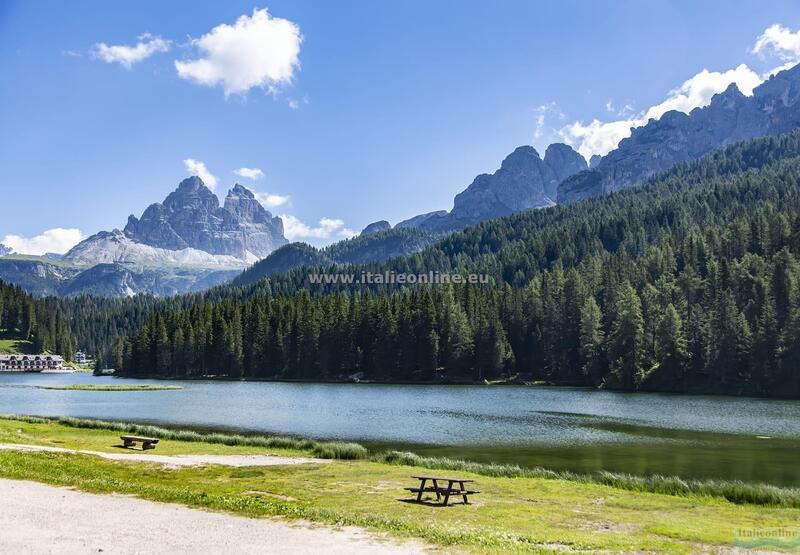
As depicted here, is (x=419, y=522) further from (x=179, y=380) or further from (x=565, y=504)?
(x=179, y=380)

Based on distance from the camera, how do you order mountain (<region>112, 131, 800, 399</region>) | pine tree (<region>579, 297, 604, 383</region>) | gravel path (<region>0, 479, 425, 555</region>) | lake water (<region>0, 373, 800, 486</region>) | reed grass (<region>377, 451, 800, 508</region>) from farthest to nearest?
1. pine tree (<region>579, 297, 604, 383</region>)
2. mountain (<region>112, 131, 800, 399</region>)
3. lake water (<region>0, 373, 800, 486</region>)
4. reed grass (<region>377, 451, 800, 508</region>)
5. gravel path (<region>0, 479, 425, 555</region>)

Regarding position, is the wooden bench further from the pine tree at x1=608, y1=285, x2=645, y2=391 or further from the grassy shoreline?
the pine tree at x1=608, y1=285, x2=645, y2=391

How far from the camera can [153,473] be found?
36.1m

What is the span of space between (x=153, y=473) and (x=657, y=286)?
137725mm

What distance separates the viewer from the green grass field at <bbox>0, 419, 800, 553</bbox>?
22.2m

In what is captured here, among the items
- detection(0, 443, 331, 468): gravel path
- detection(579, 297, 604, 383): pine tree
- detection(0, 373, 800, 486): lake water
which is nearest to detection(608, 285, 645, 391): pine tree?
detection(579, 297, 604, 383): pine tree

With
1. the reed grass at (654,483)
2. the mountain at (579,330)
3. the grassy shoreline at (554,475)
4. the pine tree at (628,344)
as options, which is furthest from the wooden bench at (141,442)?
the mountain at (579,330)

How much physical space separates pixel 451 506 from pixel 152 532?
13464mm

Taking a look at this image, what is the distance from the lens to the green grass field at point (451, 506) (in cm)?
2223

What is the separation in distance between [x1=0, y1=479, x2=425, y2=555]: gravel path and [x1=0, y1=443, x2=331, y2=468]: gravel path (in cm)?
1682

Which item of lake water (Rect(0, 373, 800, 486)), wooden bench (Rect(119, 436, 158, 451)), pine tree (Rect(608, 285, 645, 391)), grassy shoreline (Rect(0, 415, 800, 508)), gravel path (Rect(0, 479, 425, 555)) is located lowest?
lake water (Rect(0, 373, 800, 486))

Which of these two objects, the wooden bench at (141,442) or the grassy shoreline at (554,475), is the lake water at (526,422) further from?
the wooden bench at (141,442)

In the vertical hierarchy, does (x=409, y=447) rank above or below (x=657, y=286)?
below

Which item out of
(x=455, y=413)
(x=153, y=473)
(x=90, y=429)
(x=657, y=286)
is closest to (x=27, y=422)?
(x=90, y=429)
